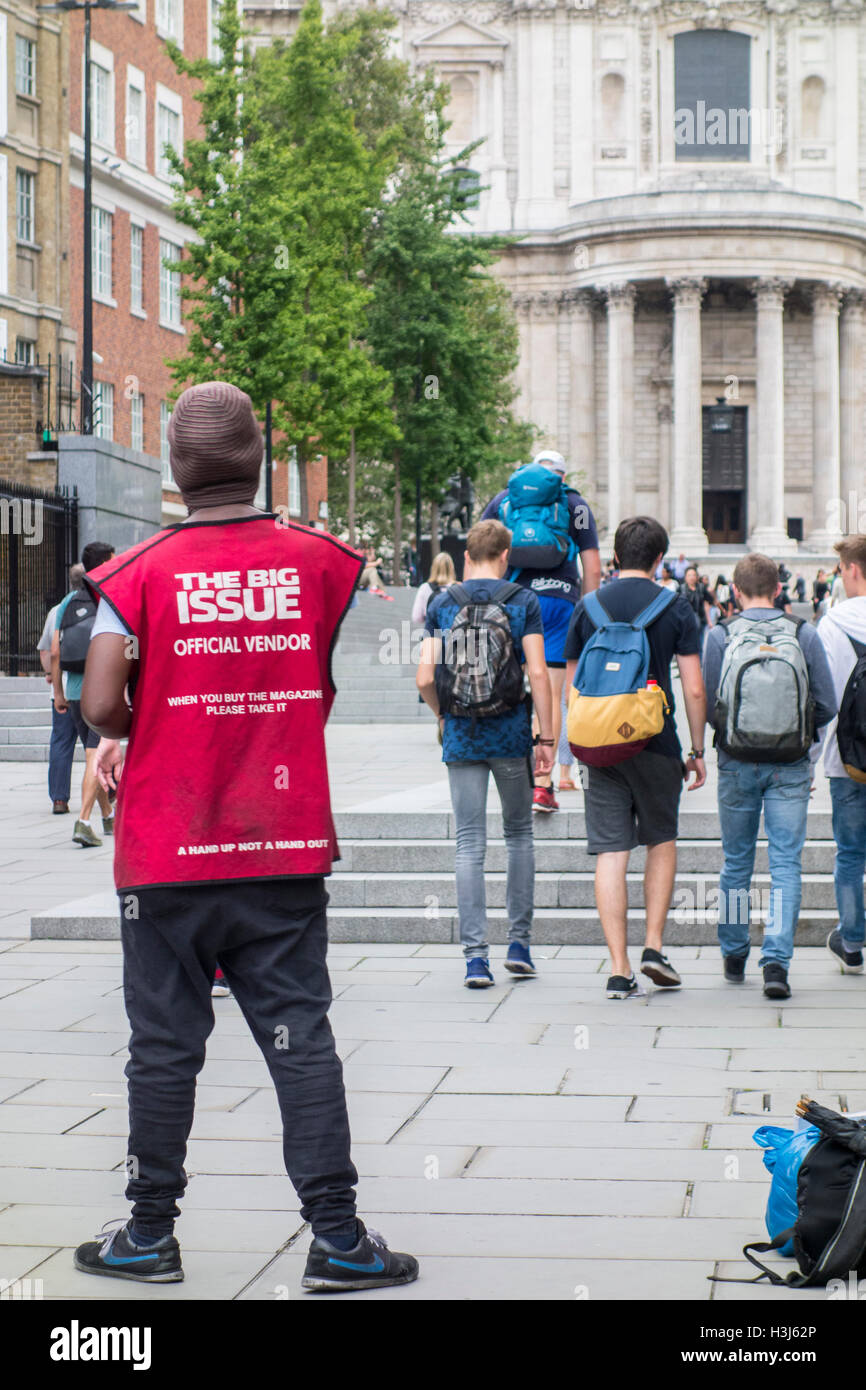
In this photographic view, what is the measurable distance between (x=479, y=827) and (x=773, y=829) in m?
1.23

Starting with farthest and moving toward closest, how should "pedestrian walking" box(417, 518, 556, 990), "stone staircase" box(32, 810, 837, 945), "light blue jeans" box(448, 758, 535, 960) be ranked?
"stone staircase" box(32, 810, 837, 945) < "light blue jeans" box(448, 758, 535, 960) < "pedestrian walking" box(417, 518, 556, 990)

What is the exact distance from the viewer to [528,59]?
71.1 meters

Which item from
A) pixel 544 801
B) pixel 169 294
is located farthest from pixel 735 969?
pixel 169 294

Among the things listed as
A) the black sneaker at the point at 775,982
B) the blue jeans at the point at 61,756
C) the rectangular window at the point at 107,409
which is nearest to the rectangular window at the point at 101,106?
the rectangular window at the point at 107,409

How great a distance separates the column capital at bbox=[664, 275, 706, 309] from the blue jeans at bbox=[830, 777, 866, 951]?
58.9 metres

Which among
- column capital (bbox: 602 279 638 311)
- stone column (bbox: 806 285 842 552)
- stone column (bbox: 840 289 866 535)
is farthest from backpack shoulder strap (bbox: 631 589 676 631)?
stone column (bbox: 840 289 866 535)

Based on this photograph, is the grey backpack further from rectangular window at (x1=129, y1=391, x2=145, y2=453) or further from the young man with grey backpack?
rectangular window at (x1=129, y1=391, x2=145, y2=453)

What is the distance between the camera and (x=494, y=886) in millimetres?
9781

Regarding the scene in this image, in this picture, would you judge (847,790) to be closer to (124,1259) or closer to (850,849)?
(850,849)

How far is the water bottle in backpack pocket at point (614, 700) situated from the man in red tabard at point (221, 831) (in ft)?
11.2

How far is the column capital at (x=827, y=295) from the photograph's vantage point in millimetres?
66750

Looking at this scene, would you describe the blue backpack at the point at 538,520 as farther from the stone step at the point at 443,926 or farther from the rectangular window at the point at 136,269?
the rectangular window at the point at 136,269

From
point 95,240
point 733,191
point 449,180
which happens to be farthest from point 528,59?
point 95,240

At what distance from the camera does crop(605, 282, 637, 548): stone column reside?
67375mm
